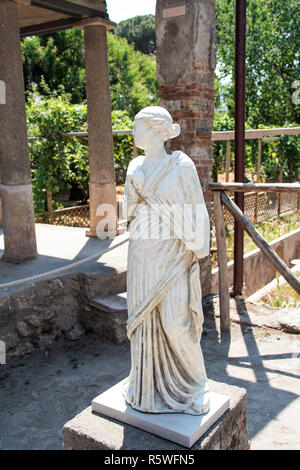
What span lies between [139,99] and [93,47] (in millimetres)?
15046

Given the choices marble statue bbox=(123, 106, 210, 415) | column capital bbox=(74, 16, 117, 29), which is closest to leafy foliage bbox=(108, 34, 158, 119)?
column capital bbox=(74, 16, 117, 29)

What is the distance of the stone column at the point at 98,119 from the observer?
642 cm

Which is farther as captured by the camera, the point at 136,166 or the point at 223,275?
the point at 223,275

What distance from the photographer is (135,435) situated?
2.58 m

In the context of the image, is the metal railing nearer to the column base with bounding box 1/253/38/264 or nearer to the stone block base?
the stone block base

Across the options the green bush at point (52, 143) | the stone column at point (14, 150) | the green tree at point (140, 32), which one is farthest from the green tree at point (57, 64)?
the green tree at point (140, 32)

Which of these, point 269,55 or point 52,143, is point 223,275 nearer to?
point 52,143

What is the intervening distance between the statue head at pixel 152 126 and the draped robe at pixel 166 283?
13 centimetres

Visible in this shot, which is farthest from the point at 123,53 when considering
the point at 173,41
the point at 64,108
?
the point at 173,41

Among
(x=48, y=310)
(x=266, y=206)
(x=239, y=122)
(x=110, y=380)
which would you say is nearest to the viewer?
(x=110, y=380)

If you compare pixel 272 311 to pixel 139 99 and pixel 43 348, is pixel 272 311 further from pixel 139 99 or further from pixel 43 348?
pixel 139 99

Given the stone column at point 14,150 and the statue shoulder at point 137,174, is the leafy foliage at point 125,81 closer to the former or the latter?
the stone column at point 14,150

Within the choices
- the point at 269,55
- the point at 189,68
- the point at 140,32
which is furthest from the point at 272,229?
the point at 140,32

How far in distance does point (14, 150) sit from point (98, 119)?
1.70 meters
